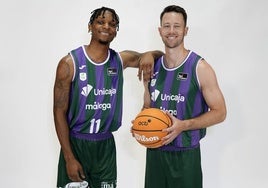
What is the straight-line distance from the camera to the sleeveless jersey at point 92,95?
7.35 feet

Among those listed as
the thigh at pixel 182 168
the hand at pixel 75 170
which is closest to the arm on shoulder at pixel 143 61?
the thigh at pixel 182 168

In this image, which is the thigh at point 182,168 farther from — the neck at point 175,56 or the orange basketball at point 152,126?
the neck at point 175,56

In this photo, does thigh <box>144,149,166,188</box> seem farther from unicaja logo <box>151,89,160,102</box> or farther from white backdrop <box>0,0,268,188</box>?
white backdrop <box>0,0,268,188</box>

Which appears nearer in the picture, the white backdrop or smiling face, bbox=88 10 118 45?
smiling face, bbox=88 10 118 45

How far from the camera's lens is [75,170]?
7.27ft

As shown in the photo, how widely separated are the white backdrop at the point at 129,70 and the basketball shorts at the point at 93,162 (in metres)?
0.88

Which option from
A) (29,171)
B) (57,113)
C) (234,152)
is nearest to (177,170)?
(57,113)

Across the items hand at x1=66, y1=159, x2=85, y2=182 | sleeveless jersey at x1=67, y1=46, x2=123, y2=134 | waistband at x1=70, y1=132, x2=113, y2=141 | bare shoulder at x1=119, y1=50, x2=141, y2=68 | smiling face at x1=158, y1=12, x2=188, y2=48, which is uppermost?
smiling face at x1=158, y1=12, x2=188, y2=48

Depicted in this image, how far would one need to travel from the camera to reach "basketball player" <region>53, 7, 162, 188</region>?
7.32 ft

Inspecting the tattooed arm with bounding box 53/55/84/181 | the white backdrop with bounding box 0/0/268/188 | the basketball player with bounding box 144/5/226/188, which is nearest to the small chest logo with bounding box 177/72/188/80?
the basketball player with bounding box 144/5/226/188


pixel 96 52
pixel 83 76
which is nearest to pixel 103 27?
pixel 96 52

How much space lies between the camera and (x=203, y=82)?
218 centimetres

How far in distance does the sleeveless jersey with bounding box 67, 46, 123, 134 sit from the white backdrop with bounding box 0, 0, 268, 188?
860 millimetres

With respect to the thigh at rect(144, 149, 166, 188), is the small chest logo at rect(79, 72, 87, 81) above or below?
above
